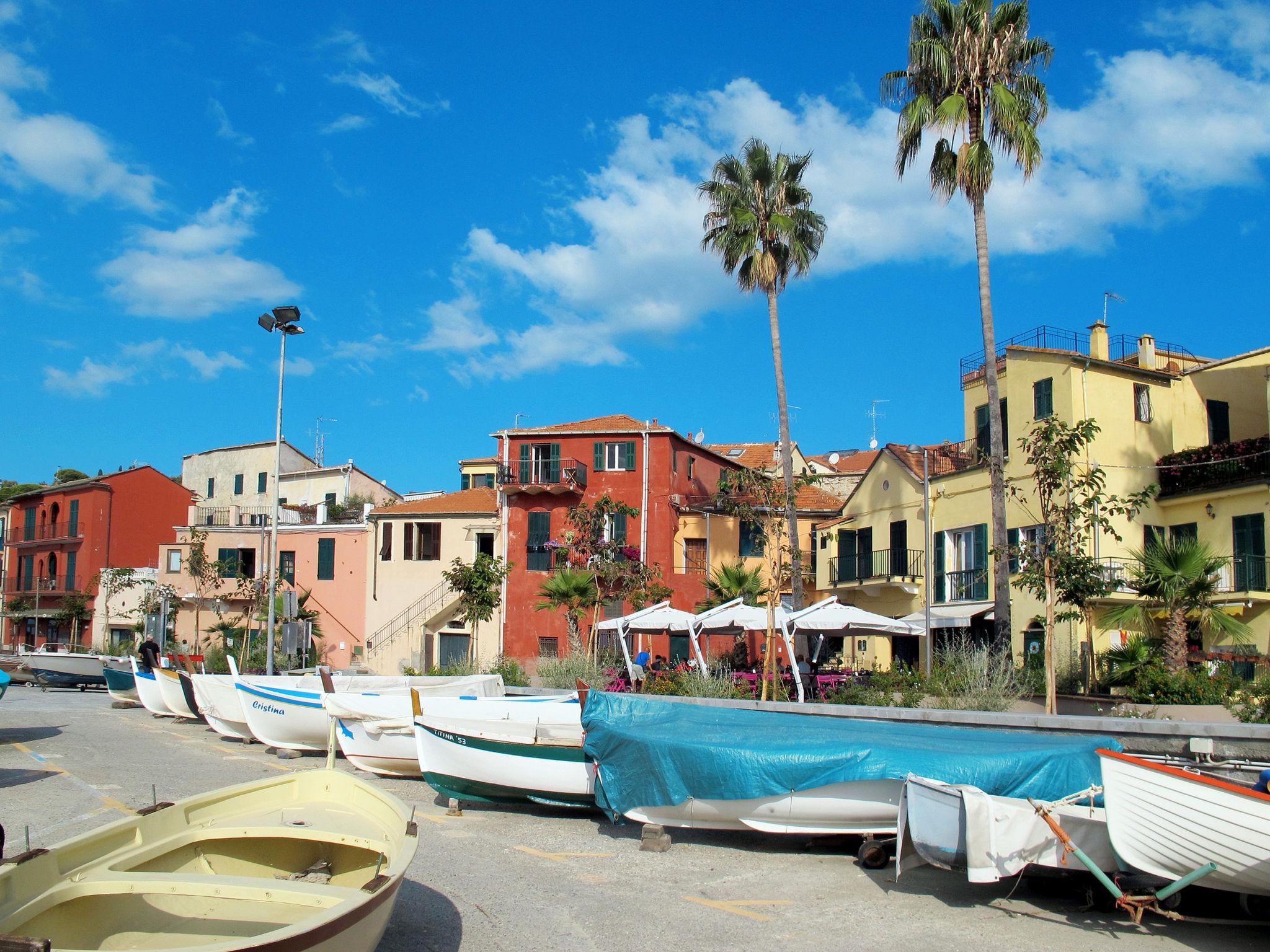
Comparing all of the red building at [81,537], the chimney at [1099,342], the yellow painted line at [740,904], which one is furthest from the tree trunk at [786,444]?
the red building at [81,537]

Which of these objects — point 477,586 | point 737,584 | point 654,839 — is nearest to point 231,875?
point 654,839

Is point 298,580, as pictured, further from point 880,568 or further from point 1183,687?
point 1183,687

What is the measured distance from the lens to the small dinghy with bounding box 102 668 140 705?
26.9m

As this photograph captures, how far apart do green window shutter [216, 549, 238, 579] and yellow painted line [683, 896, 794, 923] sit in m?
39.0

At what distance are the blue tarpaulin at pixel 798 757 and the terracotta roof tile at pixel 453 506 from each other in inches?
1232

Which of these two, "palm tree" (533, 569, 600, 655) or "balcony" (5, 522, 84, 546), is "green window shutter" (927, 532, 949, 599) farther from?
"balcony" (5, 522, 84, 546)

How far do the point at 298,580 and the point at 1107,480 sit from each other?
33.9 m

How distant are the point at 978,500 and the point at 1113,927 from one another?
76.5ft

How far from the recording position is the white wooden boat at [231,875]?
18.5 feet

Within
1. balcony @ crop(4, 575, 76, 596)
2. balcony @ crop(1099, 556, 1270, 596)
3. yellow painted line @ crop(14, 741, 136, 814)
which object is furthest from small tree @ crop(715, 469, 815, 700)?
balcony @ crop(4, 575, 76, 596)

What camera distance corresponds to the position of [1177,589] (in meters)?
19.2

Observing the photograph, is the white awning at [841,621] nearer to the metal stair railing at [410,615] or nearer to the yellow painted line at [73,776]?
the yellow painted line at [73,776]

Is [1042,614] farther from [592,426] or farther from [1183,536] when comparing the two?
[592,426]

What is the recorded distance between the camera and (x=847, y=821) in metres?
10.2
